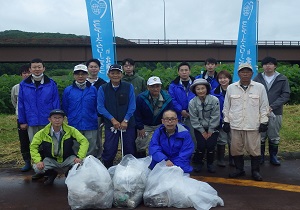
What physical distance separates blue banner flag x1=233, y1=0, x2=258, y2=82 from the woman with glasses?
578 centimetres

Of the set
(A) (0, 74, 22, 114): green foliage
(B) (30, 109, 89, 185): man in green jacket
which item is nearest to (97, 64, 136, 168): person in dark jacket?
(B) (30, 109, 89, 185): man in green jacket

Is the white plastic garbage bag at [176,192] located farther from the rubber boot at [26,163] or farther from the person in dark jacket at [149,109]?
the rubber boot at [26,163]

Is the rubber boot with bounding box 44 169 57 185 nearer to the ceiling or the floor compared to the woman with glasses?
nearer to the floor

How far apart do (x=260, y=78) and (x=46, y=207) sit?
393cm

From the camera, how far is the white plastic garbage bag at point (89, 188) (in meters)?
3.82

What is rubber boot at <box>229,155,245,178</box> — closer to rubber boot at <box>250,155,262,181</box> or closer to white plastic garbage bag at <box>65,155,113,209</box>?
rubber boot at <box>250,155,262,181</box>

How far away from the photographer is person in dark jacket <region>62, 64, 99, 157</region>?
5.18 metres

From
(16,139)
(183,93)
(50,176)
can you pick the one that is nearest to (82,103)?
(50,176)

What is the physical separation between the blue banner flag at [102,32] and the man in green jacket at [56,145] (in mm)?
4348

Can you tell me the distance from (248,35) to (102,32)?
486 centimetres

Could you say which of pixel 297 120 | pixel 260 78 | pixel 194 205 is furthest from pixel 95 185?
pixel 297 120

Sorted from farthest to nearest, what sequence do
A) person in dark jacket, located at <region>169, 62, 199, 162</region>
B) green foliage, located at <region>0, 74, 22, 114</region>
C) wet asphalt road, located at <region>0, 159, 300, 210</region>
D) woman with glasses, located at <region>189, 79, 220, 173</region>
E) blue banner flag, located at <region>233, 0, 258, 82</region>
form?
green foliage, located at <region>0, 74, 22, 114</region> → blue banner flag, located at <region>233, 0, 258, 82</region> → person in dark jacket, located at <region>169, 62, 199, 162</region> → woman with glasses, located at <region>189, 79, 220, 173</region> → wet asphalt road, located at <region>0, 159, 300, 210</region>

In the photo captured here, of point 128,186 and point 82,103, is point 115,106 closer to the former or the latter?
point 82,103

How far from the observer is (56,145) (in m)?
4.90
